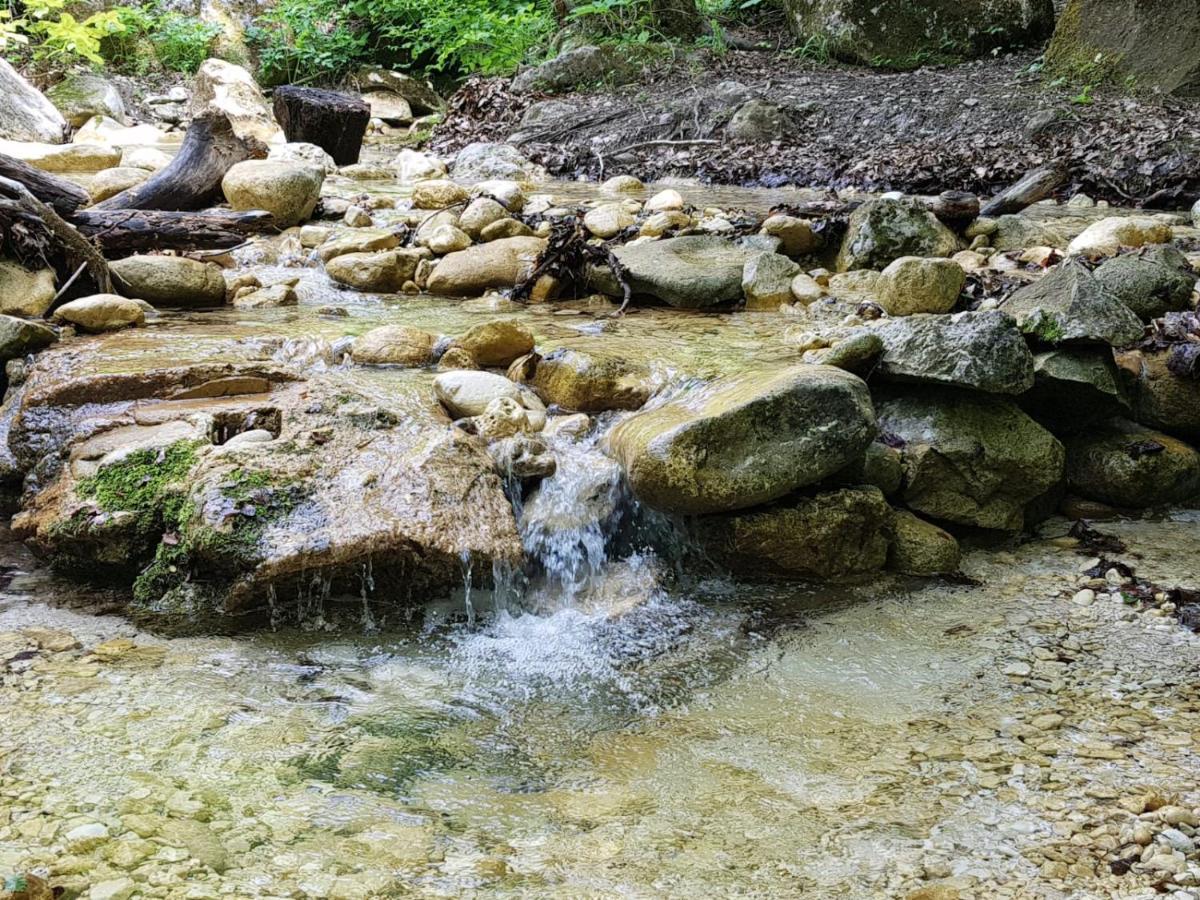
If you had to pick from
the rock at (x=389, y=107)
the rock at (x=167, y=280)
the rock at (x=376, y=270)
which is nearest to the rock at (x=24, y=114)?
the rock at (x=389, y=107)

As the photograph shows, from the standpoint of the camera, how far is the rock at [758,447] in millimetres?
3186

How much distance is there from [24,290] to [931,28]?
11077 mm

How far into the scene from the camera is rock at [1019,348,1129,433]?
3715 millimetres

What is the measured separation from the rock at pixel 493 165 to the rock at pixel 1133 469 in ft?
22.8

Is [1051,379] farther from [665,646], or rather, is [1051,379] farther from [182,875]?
[182,875]

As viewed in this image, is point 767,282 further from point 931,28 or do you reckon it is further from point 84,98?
point 84,98

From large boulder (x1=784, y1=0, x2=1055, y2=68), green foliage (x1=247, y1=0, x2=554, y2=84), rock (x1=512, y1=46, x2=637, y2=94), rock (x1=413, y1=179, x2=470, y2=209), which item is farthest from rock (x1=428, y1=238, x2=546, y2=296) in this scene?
green foliage (x1=247, y1=0, x2=554, y2=84)

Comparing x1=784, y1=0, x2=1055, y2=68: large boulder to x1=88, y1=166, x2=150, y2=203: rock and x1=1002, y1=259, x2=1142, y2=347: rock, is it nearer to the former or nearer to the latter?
x1=88, y1=166, x2=150, y2=203: rock

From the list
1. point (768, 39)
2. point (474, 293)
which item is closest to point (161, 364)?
point (474, 293)

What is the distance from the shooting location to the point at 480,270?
5742 mm

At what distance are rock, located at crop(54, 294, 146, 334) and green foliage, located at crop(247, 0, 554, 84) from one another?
1138 centimetres

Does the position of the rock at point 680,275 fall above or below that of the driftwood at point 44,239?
below

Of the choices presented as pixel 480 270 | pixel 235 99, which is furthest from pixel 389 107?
pixel 480 270

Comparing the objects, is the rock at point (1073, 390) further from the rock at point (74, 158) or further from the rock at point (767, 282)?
the rock at point (74, 158)
